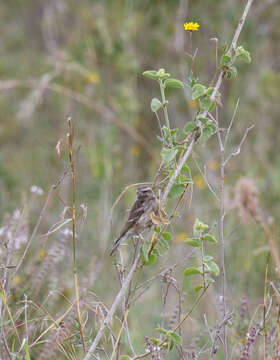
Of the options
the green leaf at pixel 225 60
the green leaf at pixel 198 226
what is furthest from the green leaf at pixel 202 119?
the green leaf at pixel 198 226

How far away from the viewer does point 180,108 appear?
282 inches

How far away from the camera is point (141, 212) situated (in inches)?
101

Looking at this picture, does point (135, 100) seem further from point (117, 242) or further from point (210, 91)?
Answer: point (210, 91)

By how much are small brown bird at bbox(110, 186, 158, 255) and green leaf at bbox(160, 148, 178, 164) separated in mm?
174

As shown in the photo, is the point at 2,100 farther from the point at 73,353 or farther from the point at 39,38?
the point at 73,353

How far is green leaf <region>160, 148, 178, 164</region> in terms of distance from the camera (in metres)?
2.38

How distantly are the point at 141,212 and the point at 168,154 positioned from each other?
11.7 inches

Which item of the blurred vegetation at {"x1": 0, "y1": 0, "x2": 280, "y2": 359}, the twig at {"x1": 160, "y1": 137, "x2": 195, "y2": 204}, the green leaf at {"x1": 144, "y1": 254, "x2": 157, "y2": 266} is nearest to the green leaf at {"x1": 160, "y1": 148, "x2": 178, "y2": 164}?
the twig at {"x1": 160, "y1": 137, "x2": 195, "y2": 204}

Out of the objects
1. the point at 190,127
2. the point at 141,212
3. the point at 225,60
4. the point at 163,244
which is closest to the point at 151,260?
the point at 163,244

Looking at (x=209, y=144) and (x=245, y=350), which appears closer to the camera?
(x=245, y=350)

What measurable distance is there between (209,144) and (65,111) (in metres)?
1.68

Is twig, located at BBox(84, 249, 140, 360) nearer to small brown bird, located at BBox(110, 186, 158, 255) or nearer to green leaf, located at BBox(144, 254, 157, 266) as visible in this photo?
green leaf, located at BBox(144, 254, 157, 266)

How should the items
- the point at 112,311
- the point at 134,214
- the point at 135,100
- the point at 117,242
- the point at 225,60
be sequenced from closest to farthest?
the point at 112,311 → the point at 225,60 → the point at 134,214 → the point at 117,242 → the point at 135,100

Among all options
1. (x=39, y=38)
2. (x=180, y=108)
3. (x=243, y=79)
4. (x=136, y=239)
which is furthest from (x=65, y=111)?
(x=136, y=239)
